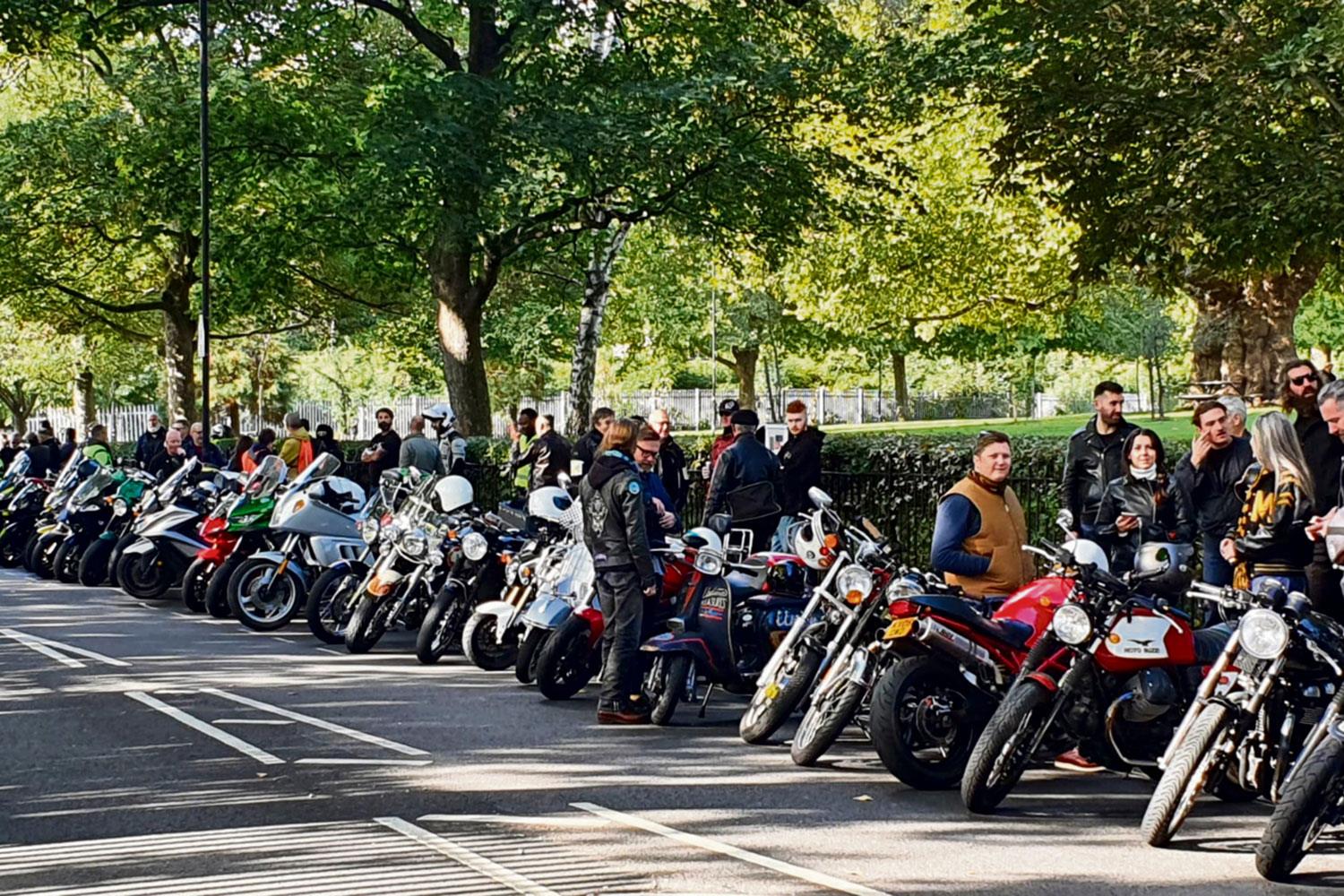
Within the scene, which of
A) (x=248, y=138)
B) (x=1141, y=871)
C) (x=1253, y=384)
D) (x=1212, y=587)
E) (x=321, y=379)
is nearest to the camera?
(x=1141, y=871)

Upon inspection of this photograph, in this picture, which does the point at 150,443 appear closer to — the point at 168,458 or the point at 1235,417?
the point at 168,458

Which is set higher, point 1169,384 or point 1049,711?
point 1169,384

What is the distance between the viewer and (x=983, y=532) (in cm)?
935

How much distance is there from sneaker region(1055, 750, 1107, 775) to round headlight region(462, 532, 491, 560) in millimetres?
5398

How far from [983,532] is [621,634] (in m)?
2.48

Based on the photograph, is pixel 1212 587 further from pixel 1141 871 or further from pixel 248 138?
pixel 248 138

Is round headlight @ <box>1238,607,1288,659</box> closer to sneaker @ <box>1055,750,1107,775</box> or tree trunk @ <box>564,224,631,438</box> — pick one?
sneaker @ <box>1055,750,1107,775</box>

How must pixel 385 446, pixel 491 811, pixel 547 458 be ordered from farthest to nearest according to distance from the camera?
1. pixel 385 446
2. pixel 547 458
3. pixel 491 811

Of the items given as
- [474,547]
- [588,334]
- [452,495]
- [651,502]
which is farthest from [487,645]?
[588,334]

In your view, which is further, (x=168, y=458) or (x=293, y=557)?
(x=168, y=458)

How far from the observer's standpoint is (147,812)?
7.94 metres

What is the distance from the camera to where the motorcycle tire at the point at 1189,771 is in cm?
714

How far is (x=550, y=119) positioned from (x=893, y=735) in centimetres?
1538

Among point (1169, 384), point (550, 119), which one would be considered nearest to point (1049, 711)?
point (550, 119)
